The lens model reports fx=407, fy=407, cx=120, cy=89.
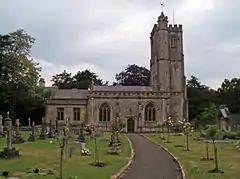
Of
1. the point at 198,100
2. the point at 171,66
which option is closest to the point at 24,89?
the point at 171,66

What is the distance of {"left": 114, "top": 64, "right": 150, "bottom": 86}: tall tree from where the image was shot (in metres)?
106

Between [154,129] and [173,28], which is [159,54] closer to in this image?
[173,28]

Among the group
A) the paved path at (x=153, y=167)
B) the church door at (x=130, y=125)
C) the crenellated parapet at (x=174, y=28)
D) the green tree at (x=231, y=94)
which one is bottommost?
the paved path at (x=153, y=167)

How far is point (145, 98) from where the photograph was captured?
72375 millimetres

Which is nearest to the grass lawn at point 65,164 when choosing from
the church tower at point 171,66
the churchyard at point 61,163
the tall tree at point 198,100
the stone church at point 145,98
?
the churchyard at point 61,163

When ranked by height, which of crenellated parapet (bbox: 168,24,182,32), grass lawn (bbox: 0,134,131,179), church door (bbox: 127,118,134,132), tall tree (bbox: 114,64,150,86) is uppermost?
crenellated parapet (bbox: 168,24,182,32)

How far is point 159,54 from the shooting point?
7850 centimetres

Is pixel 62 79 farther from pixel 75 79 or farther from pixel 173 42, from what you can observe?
pixel 173 42

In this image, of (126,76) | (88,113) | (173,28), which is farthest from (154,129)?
(126,76)

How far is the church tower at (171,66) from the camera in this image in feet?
249

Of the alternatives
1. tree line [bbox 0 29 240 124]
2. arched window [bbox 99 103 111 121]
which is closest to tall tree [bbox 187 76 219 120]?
tree line [bbox 0 29 240 124]

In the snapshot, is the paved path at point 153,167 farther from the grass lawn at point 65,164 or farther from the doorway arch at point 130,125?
the doorway arch at point 130,125

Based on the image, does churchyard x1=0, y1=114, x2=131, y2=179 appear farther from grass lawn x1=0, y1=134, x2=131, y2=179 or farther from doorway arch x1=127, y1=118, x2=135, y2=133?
doorway arch x1=127, y1=118, x2=135, y2=133

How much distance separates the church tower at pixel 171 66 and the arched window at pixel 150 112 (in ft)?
13.1
